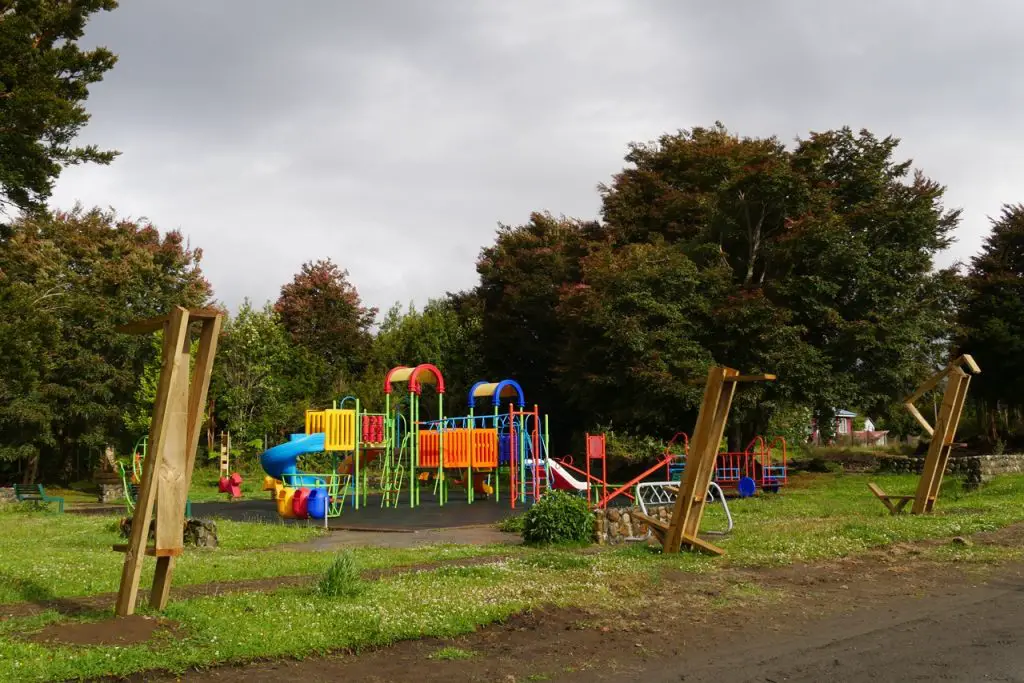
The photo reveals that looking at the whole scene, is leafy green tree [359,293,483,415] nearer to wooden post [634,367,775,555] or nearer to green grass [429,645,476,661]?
wooden post [634,367,775,555]

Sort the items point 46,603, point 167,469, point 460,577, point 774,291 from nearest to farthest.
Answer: point 167,469 < point 46,603 < point 460,577 < point 774,291

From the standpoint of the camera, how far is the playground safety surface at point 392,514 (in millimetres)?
19219

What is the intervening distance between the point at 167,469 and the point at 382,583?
2710 millimetres

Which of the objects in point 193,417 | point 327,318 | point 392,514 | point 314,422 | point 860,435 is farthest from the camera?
point 860,435

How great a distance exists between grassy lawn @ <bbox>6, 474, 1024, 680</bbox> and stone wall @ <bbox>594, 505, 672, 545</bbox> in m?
1.22

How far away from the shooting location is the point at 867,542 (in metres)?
12.9

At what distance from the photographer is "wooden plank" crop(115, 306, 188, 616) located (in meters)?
7.28

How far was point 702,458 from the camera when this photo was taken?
37.2 feet

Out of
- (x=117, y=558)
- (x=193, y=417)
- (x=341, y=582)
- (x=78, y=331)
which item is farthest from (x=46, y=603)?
(x=78, y=331)

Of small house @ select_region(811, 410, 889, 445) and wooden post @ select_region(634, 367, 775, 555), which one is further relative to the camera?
small house @ select_region(811, 410, 889, 445)

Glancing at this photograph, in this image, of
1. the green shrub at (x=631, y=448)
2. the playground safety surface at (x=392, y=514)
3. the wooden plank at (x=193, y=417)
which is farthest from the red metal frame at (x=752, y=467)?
the wooden plank at (x=193, y=417)

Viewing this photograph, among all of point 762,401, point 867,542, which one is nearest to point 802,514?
point 867,542

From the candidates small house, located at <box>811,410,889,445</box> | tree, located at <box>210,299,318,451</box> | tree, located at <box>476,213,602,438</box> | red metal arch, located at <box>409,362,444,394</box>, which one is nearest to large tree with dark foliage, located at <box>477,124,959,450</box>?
red metal arch, located at <box>409,362,444,394</box>

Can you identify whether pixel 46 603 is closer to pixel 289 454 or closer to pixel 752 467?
pixel 289 454
